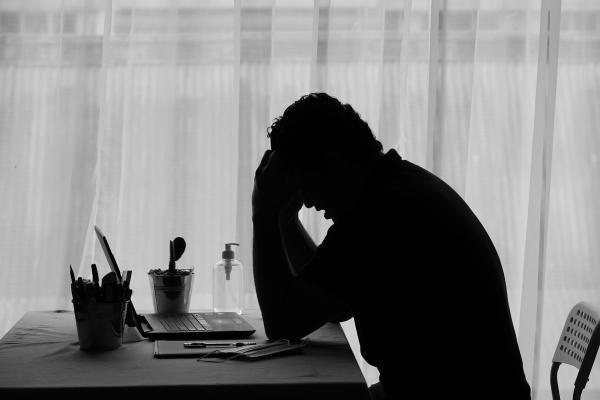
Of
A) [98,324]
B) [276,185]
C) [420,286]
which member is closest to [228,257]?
[276,185]

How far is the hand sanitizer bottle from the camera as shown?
1.97 metres

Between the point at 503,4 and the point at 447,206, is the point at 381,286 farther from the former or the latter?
the point at 503,4

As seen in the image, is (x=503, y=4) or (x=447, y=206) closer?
(x=447, y=206)

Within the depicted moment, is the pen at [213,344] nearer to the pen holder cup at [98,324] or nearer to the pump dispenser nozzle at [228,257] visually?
the pen holder cup at [98,324]

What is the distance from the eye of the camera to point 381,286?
4.07ft

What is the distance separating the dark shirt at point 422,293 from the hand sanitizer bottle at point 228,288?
712 millimetres

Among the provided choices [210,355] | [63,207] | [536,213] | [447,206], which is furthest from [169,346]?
[536,213]

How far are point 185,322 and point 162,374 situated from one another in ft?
1.42

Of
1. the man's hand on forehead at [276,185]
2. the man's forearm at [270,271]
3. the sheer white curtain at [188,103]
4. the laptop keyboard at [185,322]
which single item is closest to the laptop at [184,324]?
the laptop keyboard at [185,322]

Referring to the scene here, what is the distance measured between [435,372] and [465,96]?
1.40 meters

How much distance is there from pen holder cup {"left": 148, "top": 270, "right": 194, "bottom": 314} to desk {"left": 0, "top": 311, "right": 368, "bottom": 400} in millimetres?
315

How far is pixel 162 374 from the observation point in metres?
1.25

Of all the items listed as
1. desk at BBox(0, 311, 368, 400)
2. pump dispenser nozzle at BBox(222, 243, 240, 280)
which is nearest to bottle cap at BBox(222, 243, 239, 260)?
pump dispenser nozzle at BBox(222, 243, 240, 280)

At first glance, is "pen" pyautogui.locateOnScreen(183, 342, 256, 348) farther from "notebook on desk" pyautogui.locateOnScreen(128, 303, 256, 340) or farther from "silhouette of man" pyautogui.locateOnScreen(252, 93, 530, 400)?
"silhouette of man" pyautogui.locateOnScreen(252, 93, 530, 400)
